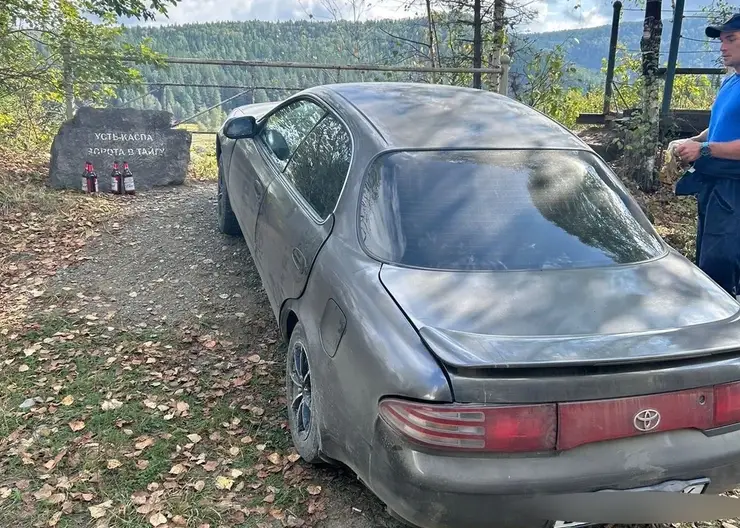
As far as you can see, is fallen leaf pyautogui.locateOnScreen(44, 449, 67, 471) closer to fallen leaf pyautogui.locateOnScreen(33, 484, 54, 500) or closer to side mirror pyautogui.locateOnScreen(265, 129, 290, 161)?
fallen leaf pyautogui.locateOnScreen(33, 484, 54, 500)

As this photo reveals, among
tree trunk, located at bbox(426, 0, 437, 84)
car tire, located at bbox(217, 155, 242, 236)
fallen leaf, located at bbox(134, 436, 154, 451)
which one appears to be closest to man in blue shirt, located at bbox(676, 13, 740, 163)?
fallen leaf, located at bbox(134, 436, 154, 451)

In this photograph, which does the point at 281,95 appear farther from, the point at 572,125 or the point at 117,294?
the point at 117,294

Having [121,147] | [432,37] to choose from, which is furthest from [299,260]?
[432,37]

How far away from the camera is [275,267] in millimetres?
3369

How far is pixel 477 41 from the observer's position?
945 cm

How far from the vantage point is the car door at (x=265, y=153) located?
12.4ft

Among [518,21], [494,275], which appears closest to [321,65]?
[518,21]

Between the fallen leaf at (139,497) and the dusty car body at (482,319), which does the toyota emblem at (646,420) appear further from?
the fallen leaf at (139,497)

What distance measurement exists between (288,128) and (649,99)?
4851 mm

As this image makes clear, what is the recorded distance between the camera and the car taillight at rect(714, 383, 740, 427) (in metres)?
2.04

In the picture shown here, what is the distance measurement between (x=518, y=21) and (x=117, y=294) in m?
7.65

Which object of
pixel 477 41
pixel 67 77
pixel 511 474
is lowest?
pixel 511 474

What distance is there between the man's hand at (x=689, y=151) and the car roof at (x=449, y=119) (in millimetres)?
911

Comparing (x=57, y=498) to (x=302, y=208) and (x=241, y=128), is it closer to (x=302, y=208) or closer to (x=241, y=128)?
(x=302, y=208)
